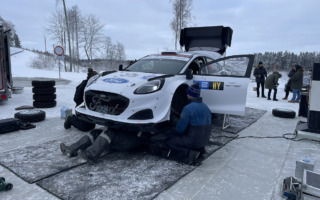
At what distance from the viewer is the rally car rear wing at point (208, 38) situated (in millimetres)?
7648

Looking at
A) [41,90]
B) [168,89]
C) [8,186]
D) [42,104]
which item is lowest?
[8,186]

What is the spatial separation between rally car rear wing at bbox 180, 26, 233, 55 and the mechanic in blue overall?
4.71 m

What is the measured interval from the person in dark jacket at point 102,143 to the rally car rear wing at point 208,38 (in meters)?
5.10

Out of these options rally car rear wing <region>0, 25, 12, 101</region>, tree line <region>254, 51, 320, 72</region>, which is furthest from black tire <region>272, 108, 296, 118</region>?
tree line <region>254, 51, 320, 72</region>

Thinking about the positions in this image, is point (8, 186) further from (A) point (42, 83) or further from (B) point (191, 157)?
(A) point (42, 83)

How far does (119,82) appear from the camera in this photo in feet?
13.2

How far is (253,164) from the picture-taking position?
11.9 ft

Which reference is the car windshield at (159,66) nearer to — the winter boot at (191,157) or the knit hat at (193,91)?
the knit hat at (193,91)

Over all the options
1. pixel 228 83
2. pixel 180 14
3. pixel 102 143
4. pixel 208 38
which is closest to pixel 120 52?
pixel 180 14

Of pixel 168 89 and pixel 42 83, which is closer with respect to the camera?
pixel 168 89

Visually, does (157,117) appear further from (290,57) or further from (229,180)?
(290,57)

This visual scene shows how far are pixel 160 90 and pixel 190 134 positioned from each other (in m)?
0.94

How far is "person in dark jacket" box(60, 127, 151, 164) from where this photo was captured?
336cm

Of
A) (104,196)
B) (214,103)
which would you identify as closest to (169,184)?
(104,196)
